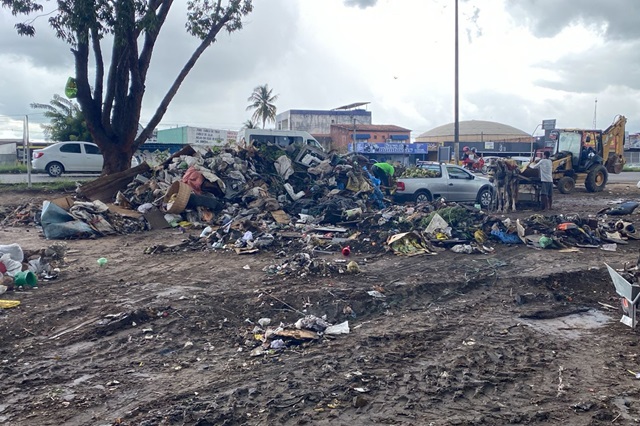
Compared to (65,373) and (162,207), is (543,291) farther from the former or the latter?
(162,207)

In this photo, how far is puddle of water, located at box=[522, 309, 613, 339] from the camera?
6016 mm

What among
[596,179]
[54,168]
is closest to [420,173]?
[596,179]

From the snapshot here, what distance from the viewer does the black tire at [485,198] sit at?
56.0ft

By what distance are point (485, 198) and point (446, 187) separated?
1.58 meters

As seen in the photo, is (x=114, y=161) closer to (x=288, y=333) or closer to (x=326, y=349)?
(x=288, y=333)

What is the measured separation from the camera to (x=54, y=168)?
2395 cm

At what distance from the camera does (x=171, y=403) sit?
4.12m

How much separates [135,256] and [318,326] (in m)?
5.11

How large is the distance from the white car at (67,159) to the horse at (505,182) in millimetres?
16001

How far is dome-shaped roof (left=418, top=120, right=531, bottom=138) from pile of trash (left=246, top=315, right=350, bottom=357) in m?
69.4

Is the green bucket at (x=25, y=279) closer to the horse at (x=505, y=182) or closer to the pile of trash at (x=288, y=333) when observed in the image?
the pile of trash at (x=288, y=333)

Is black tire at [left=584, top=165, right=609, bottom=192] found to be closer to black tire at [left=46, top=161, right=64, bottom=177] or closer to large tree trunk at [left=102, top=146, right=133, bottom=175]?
large tree trunk at [left=102, top=146, right=133, bottom=175]

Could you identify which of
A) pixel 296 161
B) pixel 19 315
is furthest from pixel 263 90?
pixel 19 315

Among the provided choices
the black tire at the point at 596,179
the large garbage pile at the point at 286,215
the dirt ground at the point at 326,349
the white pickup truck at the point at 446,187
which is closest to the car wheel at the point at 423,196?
the white pickup truck at the point at 446,187
